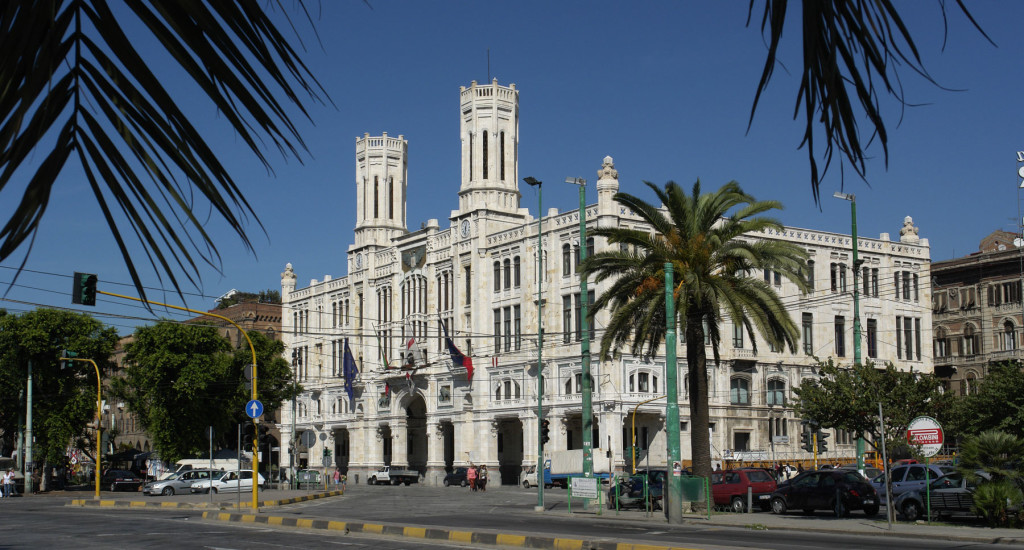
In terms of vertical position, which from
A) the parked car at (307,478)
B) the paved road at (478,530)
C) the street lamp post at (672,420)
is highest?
the street lamp post at (672,420)

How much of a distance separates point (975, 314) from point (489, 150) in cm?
3783

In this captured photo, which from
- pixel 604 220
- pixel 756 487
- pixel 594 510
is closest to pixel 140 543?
pixel 594 510

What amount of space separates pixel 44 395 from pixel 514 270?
3088cm

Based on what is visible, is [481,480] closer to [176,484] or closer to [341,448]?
[176,484]

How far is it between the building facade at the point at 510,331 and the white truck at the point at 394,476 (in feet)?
4.66

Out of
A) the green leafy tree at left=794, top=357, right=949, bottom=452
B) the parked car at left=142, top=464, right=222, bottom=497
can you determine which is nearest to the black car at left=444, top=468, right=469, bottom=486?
the parked car at left=142, top=464, right=222, bottom=497

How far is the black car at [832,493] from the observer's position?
31203 mm

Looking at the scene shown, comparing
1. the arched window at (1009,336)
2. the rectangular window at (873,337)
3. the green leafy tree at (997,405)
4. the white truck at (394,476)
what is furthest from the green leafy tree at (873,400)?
the arched window at (1009,336)

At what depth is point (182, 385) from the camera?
6322 centimetres

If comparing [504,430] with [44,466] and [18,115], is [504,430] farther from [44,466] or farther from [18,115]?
[18,115]

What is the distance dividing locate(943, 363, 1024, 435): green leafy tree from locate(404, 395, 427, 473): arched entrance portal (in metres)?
42.3

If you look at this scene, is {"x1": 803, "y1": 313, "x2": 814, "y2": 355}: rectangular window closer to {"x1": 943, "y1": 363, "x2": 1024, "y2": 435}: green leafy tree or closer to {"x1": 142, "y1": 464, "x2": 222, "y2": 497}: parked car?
{"x1": 943, "y1": 363, "x2": 1024, "y2": 435}: green leafy tree

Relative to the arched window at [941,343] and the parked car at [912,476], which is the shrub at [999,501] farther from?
the arched window at [941,343]

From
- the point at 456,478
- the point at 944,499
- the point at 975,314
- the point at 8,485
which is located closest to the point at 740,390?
the point at 456,478
